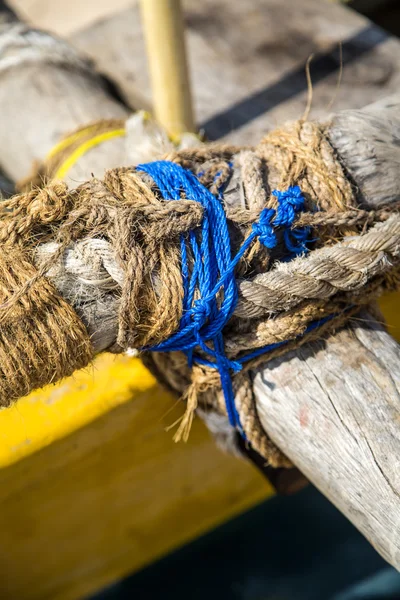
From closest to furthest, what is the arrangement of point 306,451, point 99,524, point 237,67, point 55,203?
point 55,203, point 306,451, point 99,524, point 237,67

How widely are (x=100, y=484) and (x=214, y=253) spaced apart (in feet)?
2.87

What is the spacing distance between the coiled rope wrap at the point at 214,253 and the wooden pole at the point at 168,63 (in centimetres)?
67

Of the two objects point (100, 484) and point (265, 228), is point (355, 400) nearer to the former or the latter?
point (265, 228)

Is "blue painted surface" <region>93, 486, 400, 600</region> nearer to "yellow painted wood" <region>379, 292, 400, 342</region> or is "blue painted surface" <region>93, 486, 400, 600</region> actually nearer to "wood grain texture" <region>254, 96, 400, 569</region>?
"yellow painted wood" <region>379, 292, 400, 342</region>

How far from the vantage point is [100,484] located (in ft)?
5.18

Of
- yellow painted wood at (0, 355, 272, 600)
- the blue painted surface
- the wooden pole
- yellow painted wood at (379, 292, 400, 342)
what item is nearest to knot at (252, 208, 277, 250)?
yellow painted wood at (0, 355, 272, 600)

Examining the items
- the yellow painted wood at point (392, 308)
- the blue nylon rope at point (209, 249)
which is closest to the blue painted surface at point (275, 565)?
the yellow painted wood at point (392, 308)

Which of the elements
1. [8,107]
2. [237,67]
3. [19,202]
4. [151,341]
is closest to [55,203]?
[19,202]

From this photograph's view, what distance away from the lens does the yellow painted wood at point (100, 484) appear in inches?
53.5

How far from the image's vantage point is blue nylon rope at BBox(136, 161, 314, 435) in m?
0.95

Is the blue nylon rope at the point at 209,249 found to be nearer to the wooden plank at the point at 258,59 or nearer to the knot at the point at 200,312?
the knot at the point at 200,312

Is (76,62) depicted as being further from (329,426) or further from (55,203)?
(329,426)

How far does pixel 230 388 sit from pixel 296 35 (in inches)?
61.9

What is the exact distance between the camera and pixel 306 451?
3.45ft
